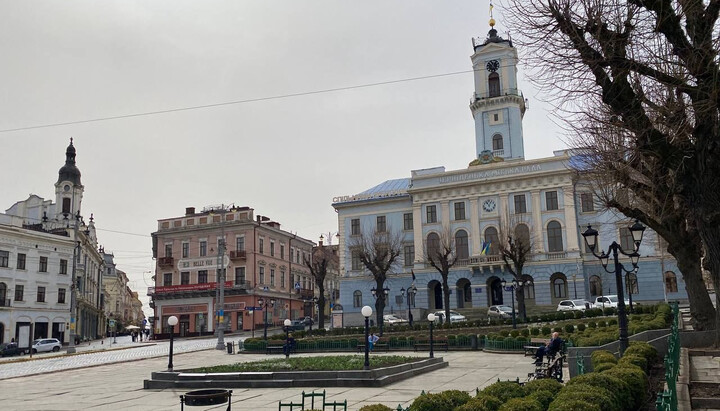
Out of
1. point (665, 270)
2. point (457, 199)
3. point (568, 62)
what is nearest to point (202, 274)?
point (457, 199)

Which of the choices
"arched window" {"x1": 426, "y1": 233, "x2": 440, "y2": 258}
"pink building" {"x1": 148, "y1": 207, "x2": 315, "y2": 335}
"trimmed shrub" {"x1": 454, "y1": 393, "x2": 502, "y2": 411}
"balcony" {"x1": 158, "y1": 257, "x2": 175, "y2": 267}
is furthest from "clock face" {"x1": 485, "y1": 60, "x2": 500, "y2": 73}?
"trimmed shrub" {"x1": 454, "y1": 393, "x2": 502, "y2": 411}

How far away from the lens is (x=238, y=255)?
6353 centimetres

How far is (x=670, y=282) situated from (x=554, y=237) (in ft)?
31.3

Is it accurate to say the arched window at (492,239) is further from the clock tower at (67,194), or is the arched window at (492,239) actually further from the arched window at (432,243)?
the clock tower at (67,194)

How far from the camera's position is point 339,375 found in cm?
1798

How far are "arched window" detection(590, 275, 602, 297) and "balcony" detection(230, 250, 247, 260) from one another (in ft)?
109

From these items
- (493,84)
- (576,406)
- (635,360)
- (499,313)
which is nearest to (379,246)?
(499,313)

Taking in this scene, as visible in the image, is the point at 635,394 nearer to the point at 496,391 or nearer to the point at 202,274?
the point at 496,391

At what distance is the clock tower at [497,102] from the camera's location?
192 feet

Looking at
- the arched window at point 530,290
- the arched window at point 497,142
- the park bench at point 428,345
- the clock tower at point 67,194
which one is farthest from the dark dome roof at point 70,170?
the park bench at point 428,345

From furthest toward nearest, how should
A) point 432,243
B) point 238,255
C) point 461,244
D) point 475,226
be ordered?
point 238,255 → point 432,243 → point 461,244 → point 475,226

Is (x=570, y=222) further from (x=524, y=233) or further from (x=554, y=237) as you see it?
(x=524, y=233)

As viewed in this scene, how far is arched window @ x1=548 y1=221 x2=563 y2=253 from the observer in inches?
2073

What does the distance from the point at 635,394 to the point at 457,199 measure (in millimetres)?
48260
